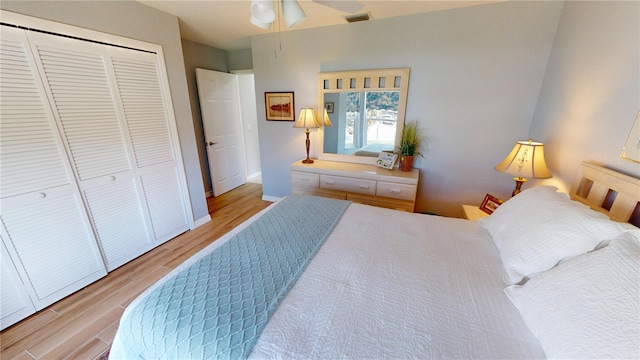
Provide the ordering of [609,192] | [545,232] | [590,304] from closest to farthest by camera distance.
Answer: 1. [590,304]
2. [545,232]
3. [609,192]

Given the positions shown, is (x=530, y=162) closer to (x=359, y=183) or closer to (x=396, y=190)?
(x=396, y=190)

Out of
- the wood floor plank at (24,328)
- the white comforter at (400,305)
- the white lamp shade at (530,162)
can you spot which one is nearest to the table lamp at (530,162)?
the white lamp shade at (530,162)

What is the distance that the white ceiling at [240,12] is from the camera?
6.63 ft

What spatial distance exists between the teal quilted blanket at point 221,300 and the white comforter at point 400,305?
6 cm

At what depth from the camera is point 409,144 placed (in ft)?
8.23

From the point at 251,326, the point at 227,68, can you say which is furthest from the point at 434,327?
the point at 227,68

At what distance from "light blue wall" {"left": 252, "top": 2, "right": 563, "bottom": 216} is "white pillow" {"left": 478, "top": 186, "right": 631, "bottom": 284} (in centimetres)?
119

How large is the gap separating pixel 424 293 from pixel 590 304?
480 millimetres

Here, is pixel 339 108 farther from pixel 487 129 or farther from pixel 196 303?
pixel 196 303

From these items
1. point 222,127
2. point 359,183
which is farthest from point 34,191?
point 359,183

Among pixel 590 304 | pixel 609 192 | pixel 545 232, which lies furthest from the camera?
pixel 609 192

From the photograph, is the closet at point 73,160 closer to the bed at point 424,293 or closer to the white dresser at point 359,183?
the bed at point 424,293

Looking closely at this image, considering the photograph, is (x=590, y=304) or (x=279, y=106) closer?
(x=590, y=304)

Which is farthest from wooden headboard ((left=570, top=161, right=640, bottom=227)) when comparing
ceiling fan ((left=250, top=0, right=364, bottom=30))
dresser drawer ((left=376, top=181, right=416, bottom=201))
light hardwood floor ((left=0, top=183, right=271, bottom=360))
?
light hardwood floor ((left=0, top=183, right=271, bottom=360))
